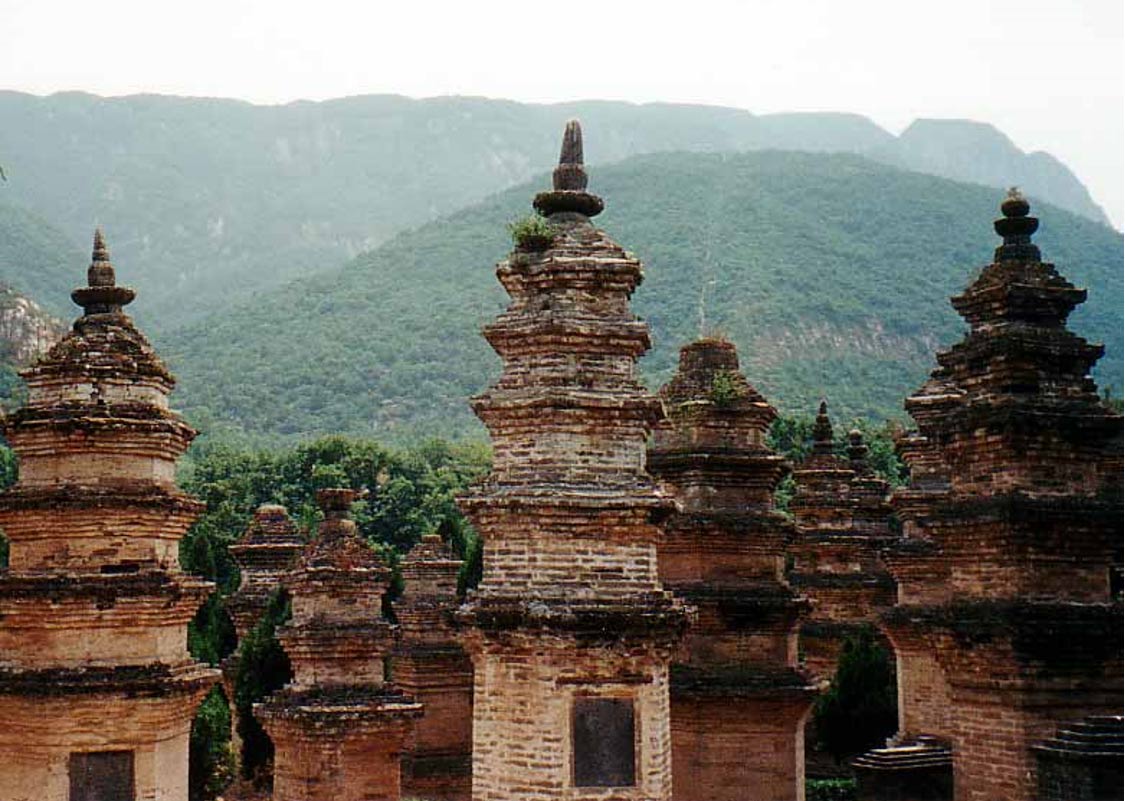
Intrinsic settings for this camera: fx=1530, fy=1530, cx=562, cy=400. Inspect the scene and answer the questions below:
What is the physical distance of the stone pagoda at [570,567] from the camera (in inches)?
563

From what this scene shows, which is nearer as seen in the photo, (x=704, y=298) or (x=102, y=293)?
(x=102, y=293)

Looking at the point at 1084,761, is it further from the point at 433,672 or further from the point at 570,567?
the point at 433,672

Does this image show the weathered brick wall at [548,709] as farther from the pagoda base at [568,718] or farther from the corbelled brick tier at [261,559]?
the corbelled brick tier at [261,559]

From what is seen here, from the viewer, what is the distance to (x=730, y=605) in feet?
67.0

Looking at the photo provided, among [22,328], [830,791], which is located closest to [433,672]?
[830,791]

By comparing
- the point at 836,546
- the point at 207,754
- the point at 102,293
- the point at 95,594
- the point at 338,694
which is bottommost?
the point at 207,754

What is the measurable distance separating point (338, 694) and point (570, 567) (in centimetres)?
963

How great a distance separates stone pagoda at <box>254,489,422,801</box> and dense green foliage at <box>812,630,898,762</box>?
8913mm

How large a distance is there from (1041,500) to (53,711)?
35.3ft

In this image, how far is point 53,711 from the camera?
16.8m

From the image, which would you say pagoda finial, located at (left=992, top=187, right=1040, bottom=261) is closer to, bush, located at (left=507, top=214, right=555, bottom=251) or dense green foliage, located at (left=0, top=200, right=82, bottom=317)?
bush, located at (left=507, top=214, right=555, bottom=251)

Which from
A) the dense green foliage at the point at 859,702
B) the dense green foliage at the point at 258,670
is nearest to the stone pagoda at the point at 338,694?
the dense green foliage at the point at 859,702

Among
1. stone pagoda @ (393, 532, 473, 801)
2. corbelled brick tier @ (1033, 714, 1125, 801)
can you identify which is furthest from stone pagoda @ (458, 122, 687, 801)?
stone pagoda @ (393, 532, 473, 801)

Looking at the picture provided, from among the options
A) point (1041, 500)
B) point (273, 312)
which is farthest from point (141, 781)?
point (273, 312)
